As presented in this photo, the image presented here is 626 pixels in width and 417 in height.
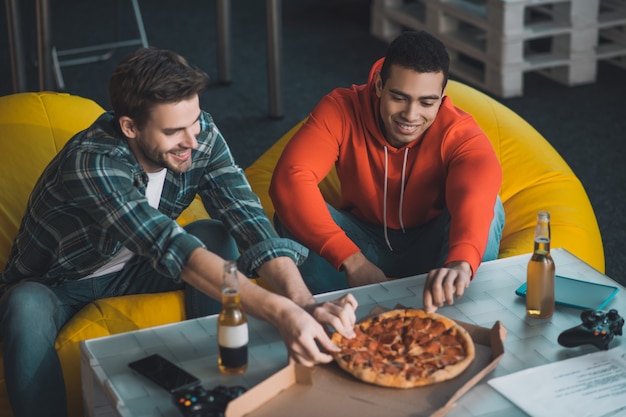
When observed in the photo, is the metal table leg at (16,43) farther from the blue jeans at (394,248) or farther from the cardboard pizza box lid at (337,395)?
the cardboard pizza box lid at (337,395)

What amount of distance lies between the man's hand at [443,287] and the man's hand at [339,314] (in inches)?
8.0

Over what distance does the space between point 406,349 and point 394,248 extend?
2.82 feet

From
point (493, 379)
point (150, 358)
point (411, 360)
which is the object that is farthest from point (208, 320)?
point (493, 379)

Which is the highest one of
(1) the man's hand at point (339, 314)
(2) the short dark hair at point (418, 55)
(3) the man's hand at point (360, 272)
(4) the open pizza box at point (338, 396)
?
(2) the short dark hair at point (418, 55)

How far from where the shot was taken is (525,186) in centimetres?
301

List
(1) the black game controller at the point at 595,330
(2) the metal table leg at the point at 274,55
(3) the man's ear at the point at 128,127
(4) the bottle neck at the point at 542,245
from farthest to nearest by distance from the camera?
(2) the metal table leg at the point at 274,55 < (3) the man's ear at the point at 128,127 < (4) the bottle neck at the point at 542,245 < (1) the black game controller at the point at 595,330

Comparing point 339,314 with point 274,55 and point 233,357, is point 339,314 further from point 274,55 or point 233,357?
point 274,55

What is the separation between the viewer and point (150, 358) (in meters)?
1.87

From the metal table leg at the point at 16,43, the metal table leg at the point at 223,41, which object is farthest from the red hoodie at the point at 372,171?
the metal table leg at the point at 223,41

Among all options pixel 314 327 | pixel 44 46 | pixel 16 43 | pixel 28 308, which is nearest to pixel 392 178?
pixel 314 327

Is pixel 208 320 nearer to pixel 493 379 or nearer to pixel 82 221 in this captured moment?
pixel 82 221

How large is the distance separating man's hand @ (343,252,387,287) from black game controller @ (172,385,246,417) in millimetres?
719

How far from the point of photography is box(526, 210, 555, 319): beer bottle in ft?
6.63

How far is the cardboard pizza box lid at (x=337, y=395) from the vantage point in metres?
1.71
